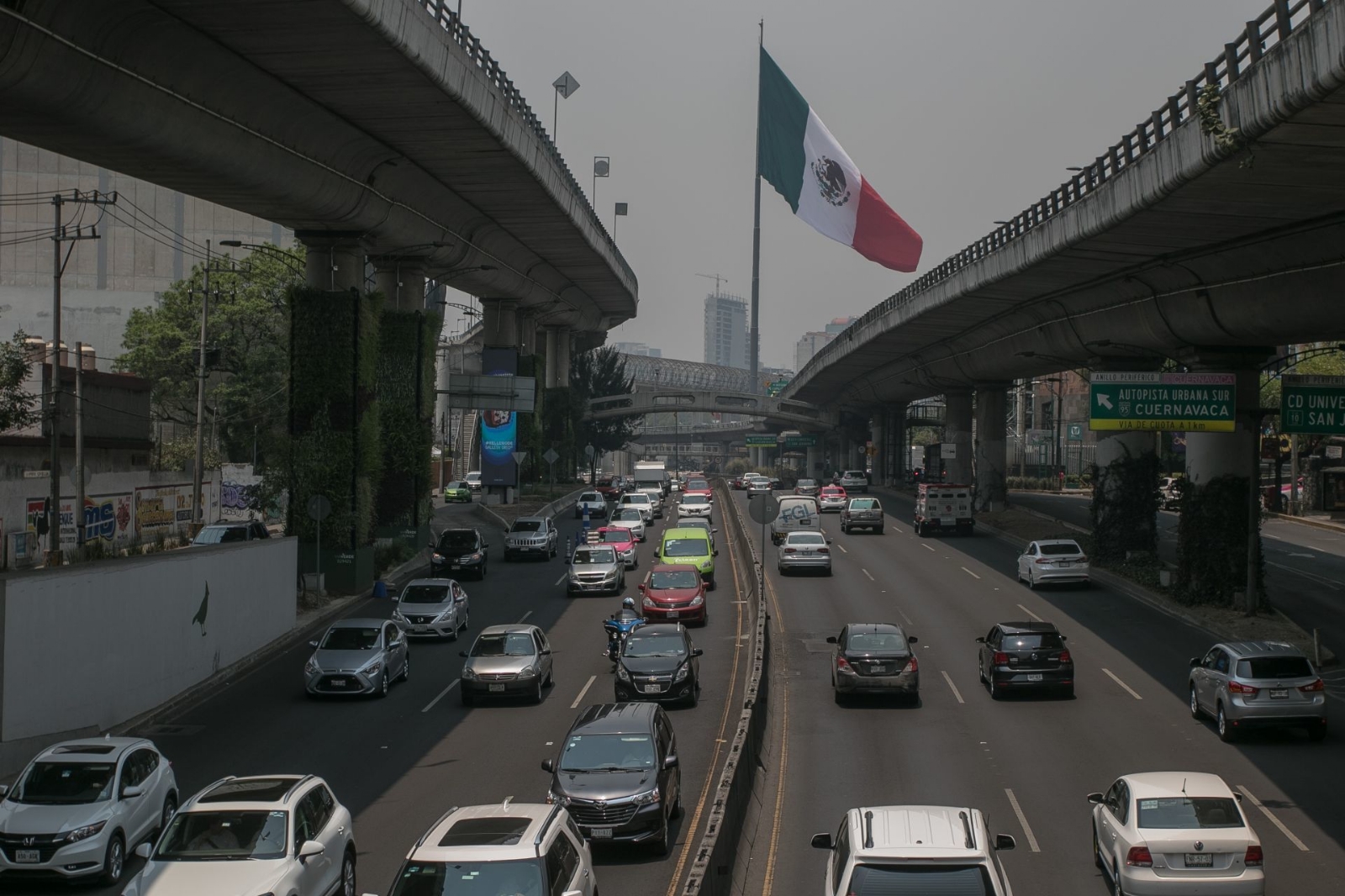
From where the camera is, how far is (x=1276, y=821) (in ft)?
59.5

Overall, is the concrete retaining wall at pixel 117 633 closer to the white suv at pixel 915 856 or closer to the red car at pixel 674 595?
the red car at pixel 674 595

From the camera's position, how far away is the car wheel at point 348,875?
1419 centimetres

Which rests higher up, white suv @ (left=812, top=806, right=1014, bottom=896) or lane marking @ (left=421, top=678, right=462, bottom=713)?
white suv @ (left=812, top=806, right=1014, bottom=896)

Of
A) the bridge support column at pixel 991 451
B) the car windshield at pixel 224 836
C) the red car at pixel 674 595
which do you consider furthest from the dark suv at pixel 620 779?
the bridge support column at pixel 991 451

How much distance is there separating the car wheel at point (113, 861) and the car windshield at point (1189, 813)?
11.7 m

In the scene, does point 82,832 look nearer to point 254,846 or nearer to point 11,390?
point 254,846

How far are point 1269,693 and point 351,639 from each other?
17833 mm

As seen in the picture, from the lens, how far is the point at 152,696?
25.9m

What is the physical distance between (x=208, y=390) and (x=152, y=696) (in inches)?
2154

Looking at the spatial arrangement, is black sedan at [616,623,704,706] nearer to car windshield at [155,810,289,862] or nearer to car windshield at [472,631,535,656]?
car windshield at [472,631,535,656]

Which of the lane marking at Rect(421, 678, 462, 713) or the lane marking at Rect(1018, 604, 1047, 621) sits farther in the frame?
the lane marking at Rect(1018, 604, 1047, 621)

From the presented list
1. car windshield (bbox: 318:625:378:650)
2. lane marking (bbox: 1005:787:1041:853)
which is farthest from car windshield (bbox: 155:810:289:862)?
car windshield (bbox: 318:625:378:650)

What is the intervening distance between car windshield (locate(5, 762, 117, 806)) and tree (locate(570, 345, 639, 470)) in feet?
326

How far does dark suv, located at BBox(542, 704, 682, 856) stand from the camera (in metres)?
16.2
